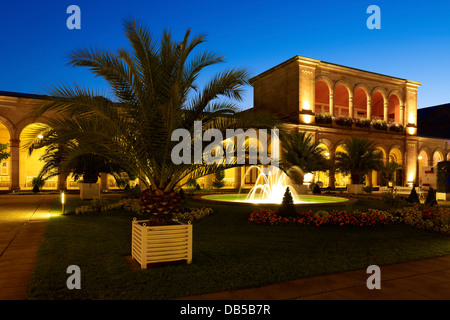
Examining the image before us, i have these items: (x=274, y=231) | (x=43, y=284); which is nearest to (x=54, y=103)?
(x=43, y=284)

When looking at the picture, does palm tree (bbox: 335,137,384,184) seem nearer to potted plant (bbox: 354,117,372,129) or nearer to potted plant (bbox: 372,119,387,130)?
potted plant (bbox: 354,117,372,129)

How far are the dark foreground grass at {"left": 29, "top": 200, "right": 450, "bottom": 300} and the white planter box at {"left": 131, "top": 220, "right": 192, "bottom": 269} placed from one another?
209 millimetres

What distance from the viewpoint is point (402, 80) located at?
126ft

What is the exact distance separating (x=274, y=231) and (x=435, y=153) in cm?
4308

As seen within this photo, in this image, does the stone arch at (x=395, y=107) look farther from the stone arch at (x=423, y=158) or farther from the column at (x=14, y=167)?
the column at (x=14, y=167)

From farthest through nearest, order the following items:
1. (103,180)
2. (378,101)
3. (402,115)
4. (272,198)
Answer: (378,101) < (402,115) < (103,180) < (272,198)

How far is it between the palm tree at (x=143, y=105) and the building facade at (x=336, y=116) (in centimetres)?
2104

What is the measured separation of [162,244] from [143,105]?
2.66 m

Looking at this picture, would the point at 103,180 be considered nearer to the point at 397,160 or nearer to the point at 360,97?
the point at 360,97

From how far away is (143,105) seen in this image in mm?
6410

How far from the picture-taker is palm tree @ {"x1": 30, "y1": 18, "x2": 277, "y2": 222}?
635 cm

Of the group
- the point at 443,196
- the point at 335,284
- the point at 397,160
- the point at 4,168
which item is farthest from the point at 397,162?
the point at 4,168

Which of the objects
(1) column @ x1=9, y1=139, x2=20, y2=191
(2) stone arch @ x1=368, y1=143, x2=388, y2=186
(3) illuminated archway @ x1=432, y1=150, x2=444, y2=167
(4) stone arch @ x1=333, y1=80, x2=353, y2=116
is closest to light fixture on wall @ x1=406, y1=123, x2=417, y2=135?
(2) stone arch @ x1=368, y1=143, x2=388, y2=186
